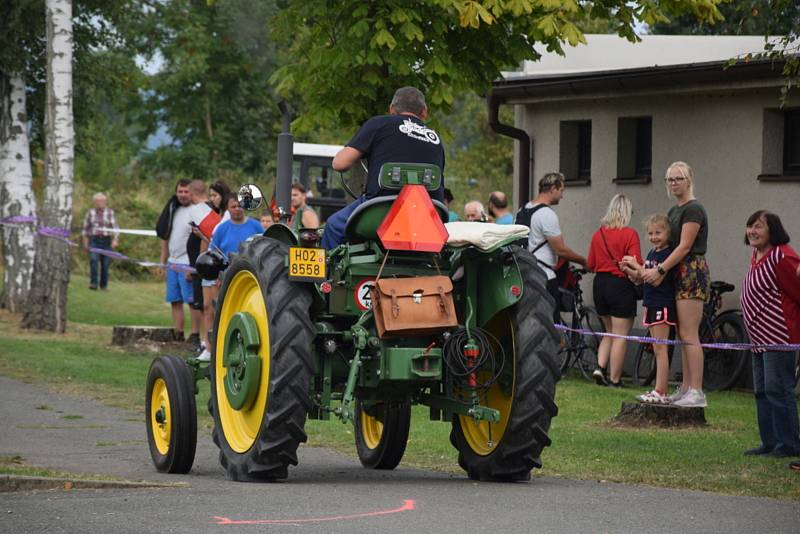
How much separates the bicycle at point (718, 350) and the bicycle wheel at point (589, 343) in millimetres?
648

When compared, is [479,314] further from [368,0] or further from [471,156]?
[471,156]

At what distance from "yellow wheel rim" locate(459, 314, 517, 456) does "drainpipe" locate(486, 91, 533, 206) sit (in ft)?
40.4

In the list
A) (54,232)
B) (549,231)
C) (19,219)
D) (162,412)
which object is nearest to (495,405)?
(162,412)

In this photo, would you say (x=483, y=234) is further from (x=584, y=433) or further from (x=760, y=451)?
(x=584, y=433)

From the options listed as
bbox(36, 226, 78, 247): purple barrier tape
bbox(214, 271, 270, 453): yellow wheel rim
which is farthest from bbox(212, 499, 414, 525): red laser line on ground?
bbox(36, 226, 78, 247): purple barrier tape

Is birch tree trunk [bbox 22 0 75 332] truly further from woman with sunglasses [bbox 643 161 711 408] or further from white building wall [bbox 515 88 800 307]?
woman with sunglasses [bbox 643 161 711 408]

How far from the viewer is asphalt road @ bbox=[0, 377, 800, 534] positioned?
23.5 ft

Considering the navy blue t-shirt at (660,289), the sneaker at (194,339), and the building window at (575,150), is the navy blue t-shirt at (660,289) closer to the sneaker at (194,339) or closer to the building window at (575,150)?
the building window at (575,150)

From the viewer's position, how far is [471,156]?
50.4 meters

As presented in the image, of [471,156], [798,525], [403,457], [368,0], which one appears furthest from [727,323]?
[471,156]

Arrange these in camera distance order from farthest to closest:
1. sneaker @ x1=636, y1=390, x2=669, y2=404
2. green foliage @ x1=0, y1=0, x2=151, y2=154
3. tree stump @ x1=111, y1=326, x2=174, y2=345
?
green foliage @ x1=0, y1=0, x2=151, y2=154, tree stump @ x1=111, y1=326, x2=174, y2=345, sneaker @ x1=636, y1=390, x2=669, y2=404

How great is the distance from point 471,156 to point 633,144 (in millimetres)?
29792

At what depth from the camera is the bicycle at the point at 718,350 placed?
665 inches

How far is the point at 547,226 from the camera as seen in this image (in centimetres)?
1700
